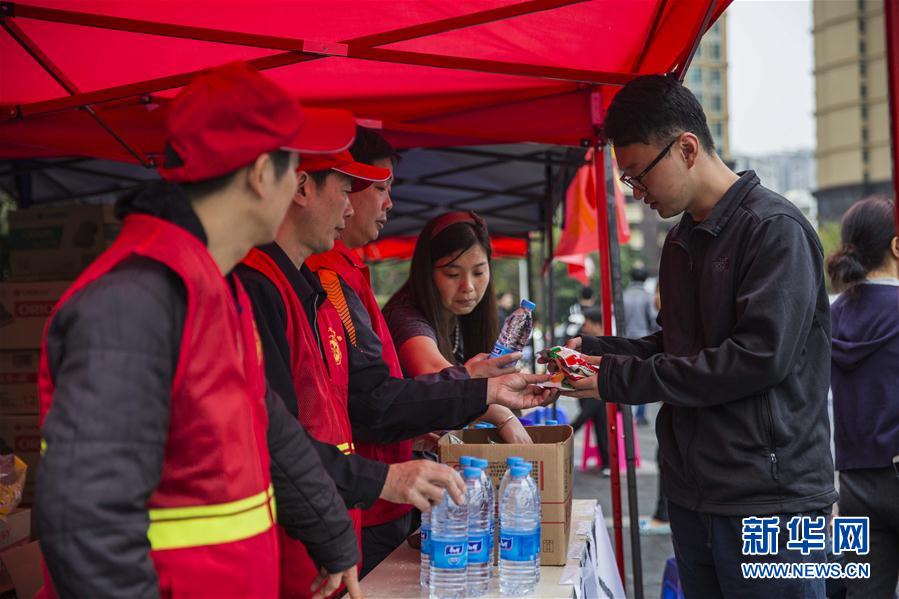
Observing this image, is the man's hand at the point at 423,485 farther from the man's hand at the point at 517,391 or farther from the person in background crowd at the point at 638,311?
the person in background crowd at the point at 638,311

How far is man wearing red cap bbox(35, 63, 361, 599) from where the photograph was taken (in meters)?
1.34

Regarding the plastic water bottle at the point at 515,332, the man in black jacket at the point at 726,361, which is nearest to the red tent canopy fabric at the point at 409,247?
the plastic water bottle at the point at 515,332

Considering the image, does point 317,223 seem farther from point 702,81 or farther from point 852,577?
point 702,81

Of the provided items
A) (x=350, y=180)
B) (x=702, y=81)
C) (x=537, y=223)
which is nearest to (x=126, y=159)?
(x=350, y=180)

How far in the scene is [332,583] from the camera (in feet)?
6.72

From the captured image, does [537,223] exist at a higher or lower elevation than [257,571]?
higher

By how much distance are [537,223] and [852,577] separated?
24.1ft

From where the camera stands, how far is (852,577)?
362 centimetres

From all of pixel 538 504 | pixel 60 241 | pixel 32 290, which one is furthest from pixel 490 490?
pixel 60 241

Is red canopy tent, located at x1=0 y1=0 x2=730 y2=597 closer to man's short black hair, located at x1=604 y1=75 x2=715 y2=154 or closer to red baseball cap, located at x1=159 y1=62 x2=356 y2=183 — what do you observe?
man's short black hair, located at x1=604 y1=75 x2=715 y2=154

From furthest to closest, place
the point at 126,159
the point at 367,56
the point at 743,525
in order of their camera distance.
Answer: the point at 126,159 → the point at 367,56 → the point at 743,525

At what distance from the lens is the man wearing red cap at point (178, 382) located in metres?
1.34

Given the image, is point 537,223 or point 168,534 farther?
point 537,223

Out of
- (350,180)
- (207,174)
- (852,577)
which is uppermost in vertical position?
(350,180)
